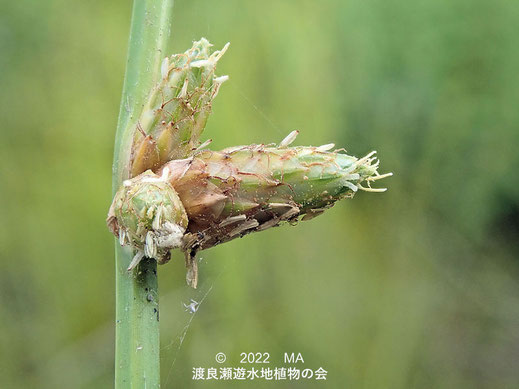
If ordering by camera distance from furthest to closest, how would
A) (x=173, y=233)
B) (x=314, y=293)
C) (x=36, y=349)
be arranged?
(x=314, y=293), (x=36, y=349), (x=173, y=233)

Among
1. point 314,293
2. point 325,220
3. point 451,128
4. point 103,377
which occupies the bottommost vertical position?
point 103,377

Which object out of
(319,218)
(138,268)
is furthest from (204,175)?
(319,218)

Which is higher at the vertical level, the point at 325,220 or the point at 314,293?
the point at 325,220

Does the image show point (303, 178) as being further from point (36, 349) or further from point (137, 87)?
point (36, 349)

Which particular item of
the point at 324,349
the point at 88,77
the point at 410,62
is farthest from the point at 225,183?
the point at 410,62

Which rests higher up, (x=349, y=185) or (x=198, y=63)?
(x=198, y=63)

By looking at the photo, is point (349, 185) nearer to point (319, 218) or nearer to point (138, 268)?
point (138, 268)

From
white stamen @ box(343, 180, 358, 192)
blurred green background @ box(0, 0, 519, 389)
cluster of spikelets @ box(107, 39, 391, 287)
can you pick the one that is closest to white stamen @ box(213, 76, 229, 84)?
cluster of spikelets @ box(107, 39, 391, 287)
